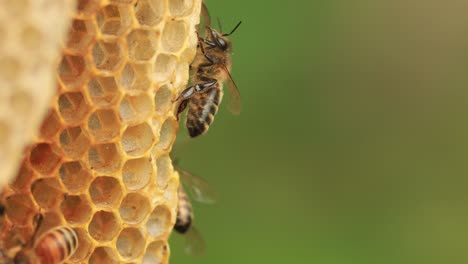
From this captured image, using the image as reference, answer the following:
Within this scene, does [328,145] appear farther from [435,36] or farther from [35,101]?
[35,101]

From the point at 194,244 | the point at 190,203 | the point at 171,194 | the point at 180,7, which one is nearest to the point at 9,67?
the point at 180,7

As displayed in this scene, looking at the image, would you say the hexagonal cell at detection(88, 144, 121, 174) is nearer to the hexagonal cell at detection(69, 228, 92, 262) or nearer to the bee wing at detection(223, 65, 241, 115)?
the hexagonal cell at detection(69, 228, 92, 262)

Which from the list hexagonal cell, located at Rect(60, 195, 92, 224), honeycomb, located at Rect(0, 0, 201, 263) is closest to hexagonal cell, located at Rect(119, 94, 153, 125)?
honeycomb, located at Rect(0, 0, 201, 263)

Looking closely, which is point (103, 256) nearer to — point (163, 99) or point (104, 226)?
point (104, 226)

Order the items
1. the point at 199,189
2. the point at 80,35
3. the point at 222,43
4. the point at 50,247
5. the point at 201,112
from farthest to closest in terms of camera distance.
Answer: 1. the point at 199,189
2. the point at 222,43
3. the point at 201,112
4. the point at 80,35
5. the point at 50,247

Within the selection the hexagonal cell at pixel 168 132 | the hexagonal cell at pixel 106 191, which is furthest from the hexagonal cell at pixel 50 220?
the hexagonal cell at pixel 168 132

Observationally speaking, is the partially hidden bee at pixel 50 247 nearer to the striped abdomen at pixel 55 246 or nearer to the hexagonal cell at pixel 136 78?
the striped abdomen at pixel 55 246
